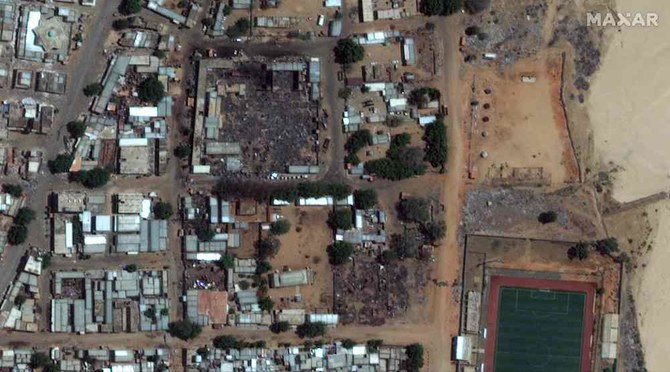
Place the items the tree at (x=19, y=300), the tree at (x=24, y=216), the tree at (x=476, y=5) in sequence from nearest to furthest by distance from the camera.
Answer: the tree at (x=24, y=216), the tree at (x=19, y=300), the tree at (x=476, y=5)

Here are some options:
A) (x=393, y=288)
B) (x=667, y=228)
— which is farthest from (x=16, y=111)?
(x=667, y=228)

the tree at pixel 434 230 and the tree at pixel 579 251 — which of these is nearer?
the tree at pixel 434 230

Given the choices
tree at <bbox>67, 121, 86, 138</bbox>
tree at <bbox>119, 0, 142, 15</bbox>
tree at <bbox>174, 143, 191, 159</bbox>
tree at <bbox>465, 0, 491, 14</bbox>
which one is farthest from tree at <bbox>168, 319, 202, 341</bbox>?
tree at <bbox>465, 0, 491, 14</bbox>

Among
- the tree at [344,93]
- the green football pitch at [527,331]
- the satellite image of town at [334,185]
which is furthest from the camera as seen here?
the green football pitch at [527,331]

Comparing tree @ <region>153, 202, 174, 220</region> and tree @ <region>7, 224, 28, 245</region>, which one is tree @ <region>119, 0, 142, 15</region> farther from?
tree @ <region>7, 224, 28, 245</region>

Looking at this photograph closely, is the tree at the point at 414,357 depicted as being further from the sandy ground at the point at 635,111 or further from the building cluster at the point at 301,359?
the sandy ground at the point at 635,111

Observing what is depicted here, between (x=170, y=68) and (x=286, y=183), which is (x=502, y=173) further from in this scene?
(x=170, y=68)

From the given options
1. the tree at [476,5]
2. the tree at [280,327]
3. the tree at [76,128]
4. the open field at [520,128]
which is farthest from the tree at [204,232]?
the tree at [476,5]
